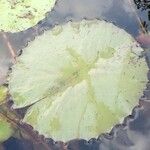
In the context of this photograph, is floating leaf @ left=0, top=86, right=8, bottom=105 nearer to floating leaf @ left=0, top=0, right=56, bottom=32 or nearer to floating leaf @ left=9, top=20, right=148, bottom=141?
floating leaf @ left=9, top=20, right=148, bottom=141

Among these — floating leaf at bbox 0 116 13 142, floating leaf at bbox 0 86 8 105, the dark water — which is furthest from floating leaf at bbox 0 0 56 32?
floating leaf at bbox 0 116 13 142

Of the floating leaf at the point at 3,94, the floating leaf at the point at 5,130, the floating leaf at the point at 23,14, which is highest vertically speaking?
the floating leaf at the point at 23,14

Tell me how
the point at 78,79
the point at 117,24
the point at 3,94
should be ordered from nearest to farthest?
1. the point at 78,79
2. the point at 3,94
3. the point at 117,24

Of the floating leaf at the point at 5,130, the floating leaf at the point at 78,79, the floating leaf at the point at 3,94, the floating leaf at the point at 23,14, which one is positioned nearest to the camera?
the floating leaf at the point at 78,79

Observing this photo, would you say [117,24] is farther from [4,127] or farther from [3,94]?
[4,127]

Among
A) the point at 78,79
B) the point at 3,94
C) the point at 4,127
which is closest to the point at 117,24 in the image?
the point at 78,79

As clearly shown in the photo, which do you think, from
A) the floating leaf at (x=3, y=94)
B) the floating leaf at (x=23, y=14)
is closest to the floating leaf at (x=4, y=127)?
the floating leaf at (x=3, y=94)

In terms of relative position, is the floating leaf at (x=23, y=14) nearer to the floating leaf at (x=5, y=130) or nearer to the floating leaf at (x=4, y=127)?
the floating leaf at (x=4, y=127)

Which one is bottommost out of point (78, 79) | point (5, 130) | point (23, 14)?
point (5, 130)
